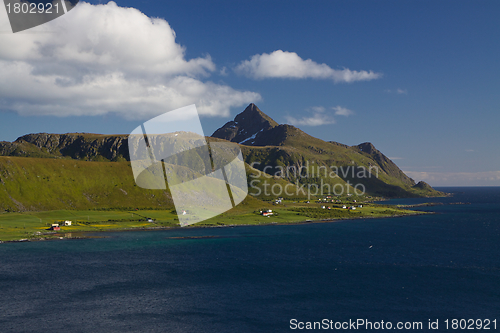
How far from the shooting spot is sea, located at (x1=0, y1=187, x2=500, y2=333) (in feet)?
151

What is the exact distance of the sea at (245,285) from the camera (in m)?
45.9

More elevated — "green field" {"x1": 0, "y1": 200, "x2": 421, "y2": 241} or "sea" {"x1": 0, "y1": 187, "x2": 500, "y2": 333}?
"green field" {"x1": 0, "y1": 200, "x2": 421, "y2": 241}

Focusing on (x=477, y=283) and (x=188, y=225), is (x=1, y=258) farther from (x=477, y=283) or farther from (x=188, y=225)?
(x=477, y=283)

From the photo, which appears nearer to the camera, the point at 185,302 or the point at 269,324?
the point at 269,324

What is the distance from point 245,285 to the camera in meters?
61.1

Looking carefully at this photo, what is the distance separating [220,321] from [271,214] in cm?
12829

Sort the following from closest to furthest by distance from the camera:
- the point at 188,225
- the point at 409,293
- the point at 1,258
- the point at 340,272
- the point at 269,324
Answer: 1. the point at 269,324
2. the point at 409,293
3. the point at 340,272
4. the point at 1,258
5. the point at 188,225

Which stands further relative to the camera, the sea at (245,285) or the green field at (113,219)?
the green field at (113,219)

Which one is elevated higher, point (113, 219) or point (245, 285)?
point (113, 219)

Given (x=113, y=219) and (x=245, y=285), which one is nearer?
(x=245, y=285)

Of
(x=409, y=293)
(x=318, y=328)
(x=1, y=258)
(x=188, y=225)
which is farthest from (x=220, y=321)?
(x=188, y=225)

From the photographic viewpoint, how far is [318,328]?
146 feet

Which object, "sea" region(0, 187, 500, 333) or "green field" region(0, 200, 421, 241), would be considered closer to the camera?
"sea" region(0, 187, 500, 333)

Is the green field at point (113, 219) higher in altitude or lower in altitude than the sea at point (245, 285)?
higher
